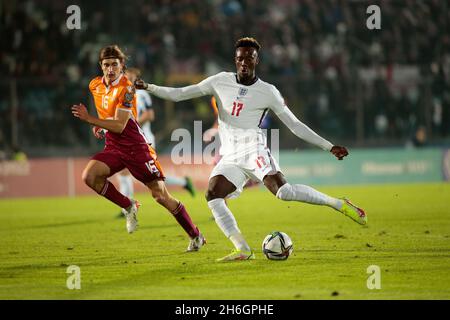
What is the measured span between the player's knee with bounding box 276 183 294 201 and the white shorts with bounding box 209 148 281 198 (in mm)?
234

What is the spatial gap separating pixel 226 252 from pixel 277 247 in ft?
3.41

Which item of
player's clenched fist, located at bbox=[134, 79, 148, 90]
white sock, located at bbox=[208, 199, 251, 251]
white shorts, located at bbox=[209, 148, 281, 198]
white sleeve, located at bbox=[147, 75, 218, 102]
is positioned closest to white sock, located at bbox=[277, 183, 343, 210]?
white shorts, located at bbox=[209, 148, 281, 198]

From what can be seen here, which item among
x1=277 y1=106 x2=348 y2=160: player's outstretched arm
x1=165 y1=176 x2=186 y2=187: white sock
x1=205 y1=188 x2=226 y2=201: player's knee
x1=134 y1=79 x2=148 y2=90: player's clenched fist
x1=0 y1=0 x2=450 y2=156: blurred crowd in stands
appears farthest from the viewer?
x1=0 y1=0 x2=450 y2=156: blurred crowd in stands

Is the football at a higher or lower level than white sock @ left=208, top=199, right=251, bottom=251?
lower

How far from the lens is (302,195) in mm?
9398

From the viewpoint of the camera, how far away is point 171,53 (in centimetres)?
2353

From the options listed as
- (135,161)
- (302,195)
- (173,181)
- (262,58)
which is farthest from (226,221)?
(262,58)

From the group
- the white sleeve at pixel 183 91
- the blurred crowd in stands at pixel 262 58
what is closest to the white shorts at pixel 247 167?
the white sleeve at pixel 183 91

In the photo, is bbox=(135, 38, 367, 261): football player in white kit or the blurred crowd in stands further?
the blurred crowd in stands

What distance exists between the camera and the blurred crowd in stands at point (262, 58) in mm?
21016

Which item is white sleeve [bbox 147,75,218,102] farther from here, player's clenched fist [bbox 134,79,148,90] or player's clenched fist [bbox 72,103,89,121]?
player's clenched fist [bbox 72,103,89,121]

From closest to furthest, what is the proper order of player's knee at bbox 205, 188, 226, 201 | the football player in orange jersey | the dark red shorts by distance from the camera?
player's knee at bbox 205, 188, 226, 201
the football player in orange jersey
the dark red shorts

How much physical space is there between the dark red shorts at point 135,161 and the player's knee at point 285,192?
163 cm

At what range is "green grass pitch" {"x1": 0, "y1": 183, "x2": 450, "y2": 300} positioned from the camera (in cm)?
745
